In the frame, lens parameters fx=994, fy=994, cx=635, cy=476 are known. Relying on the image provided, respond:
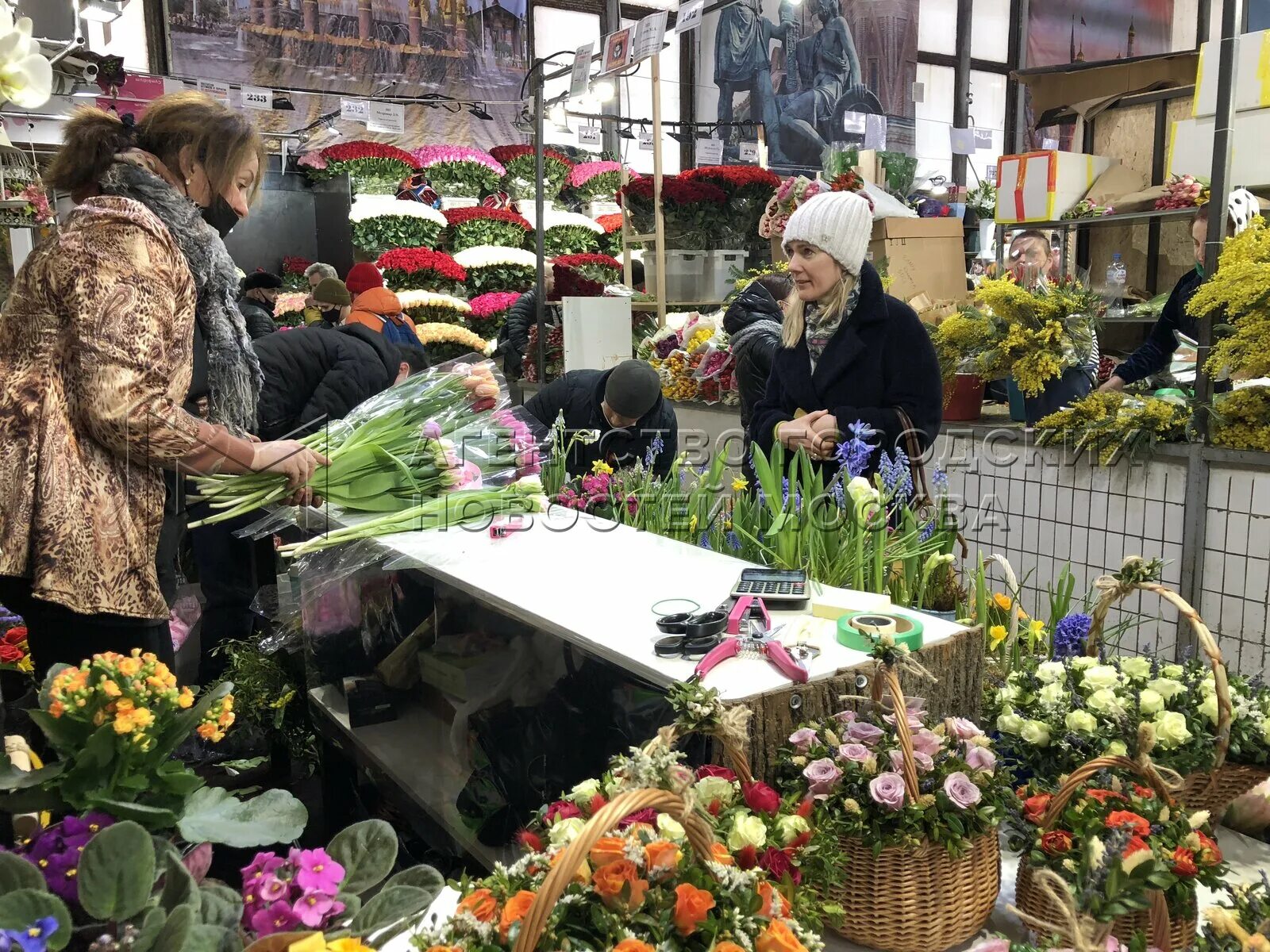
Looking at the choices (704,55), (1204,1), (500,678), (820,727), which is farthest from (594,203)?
(820,727)

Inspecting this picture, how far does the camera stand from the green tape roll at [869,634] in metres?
1.45

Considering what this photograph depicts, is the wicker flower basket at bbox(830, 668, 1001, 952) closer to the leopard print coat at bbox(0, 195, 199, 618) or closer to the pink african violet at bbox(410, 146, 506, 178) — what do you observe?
the leopard print coat at bbox(0, 195, 199, 618)

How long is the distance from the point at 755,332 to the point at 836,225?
1.06m

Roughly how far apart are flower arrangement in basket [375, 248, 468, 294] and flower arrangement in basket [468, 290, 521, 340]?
21cm

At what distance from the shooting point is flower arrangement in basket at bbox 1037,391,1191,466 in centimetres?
311

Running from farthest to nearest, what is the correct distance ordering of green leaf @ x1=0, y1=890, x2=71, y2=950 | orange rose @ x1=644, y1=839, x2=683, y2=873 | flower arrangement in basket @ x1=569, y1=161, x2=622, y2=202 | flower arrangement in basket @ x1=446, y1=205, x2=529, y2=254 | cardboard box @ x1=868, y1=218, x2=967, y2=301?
flower arrangement in basket @ x1=569, y1=161, x2=622, y2=202 < flower arrangement in basket @ x1=446, y1=205, x2=529, y2=254 < cardboard box @ x1=868, y1=218, x2=967, y2=301 < orange rose @ x1=644, y1=839, x2=683, y2=873 < green leaf @ x1=0, y1=890, x2=71, y2=950

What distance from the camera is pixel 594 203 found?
29.0 ft

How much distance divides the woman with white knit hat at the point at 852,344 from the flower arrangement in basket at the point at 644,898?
5.81 ft

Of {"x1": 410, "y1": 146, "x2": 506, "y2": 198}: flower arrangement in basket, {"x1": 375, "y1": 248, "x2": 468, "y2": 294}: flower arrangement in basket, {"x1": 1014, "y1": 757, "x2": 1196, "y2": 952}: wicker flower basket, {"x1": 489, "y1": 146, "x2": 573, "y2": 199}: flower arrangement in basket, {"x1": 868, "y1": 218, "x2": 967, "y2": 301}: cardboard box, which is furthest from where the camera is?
{"x1": 489, "y1": 146, "x2": 573, "y2": 199}: flower arrangement in basket

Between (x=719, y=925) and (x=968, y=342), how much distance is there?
10.8ft

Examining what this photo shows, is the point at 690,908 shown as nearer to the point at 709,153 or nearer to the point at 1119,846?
the point at 1119,846

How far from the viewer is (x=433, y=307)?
22.5 ft

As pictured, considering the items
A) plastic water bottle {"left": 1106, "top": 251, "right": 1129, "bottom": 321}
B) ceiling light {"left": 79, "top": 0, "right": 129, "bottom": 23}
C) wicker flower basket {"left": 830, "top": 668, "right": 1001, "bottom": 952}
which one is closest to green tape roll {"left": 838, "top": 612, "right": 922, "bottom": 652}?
wicker flower basket {"left": 830, "top": 668, "right": 1001, "bottom": 952}

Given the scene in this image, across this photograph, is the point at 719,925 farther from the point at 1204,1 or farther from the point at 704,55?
the point at 704,55
